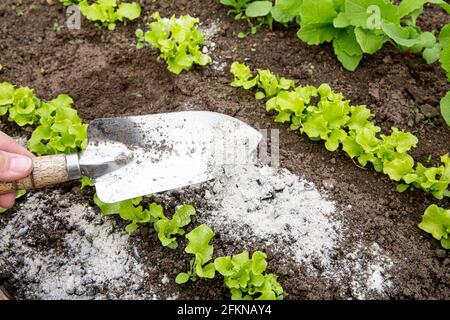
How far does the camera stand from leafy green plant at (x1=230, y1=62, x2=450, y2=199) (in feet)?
7.65

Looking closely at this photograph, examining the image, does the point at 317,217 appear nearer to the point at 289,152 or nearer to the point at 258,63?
the point at 289,152

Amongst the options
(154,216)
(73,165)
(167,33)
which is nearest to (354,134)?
(154,216)

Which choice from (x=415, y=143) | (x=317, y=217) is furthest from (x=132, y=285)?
(x=415, y=143)

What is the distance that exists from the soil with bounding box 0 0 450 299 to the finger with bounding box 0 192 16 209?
0.15 metres

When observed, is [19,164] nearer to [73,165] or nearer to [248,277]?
[73,165]

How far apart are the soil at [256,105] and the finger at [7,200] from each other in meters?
0.15

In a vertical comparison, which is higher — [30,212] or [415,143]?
[415,143]

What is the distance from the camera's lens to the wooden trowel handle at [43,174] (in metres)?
2.00

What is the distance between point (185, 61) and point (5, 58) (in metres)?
1.06

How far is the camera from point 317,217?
7.57 ft

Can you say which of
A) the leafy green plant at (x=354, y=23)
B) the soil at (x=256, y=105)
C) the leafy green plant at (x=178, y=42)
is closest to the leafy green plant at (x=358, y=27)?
the leafy green plant at (x=354, y=23)

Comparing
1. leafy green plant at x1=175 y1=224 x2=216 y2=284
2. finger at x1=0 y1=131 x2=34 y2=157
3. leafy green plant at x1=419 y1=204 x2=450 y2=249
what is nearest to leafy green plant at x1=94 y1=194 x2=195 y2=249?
leafy green plant at x1=175 y1=224 x2=216 y2=284

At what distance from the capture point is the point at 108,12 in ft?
10.1

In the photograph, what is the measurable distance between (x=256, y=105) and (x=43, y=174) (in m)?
1.13
